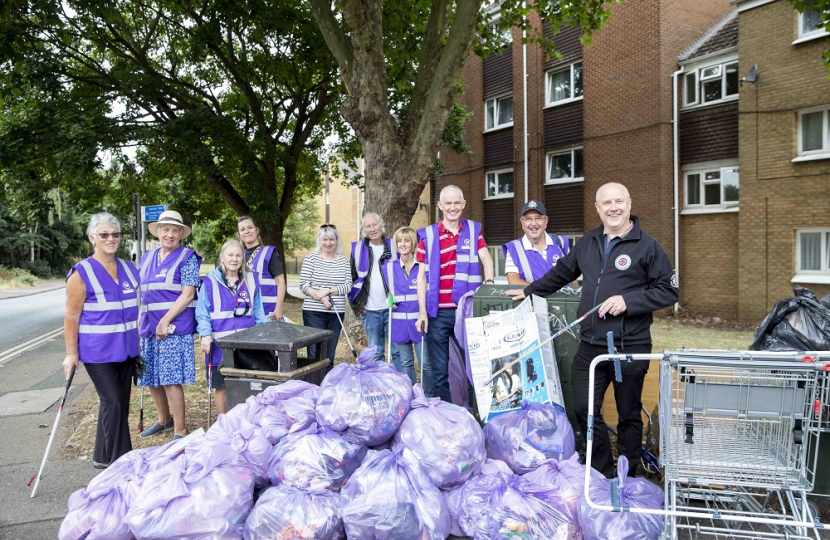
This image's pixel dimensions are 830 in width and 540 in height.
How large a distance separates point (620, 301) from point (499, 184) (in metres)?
19.4

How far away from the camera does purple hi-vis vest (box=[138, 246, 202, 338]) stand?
5309 millimetres

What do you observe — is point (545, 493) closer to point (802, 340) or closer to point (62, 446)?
point (802, 340)

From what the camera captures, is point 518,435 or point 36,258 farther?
point 36,258

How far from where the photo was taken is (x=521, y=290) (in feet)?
15.4

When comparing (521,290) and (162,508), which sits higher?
(521,290)

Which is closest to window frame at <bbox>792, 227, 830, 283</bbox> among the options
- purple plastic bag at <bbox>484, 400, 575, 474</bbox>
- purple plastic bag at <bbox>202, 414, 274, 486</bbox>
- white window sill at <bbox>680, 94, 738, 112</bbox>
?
white window sill at <bbox>680, 94, 738, 112</bbox>

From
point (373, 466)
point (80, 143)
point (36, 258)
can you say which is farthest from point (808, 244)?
point (36, 258)

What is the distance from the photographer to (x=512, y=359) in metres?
4.45

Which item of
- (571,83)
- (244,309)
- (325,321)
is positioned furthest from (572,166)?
(244,309)

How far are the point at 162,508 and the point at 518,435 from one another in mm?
2041

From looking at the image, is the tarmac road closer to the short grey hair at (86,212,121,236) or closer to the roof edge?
the short grey hair at (86,212,121,236)

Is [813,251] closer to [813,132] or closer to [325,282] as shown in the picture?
[813,132]

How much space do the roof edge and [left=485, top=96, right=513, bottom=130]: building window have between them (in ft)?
20.6

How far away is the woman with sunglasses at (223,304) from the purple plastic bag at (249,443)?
1352 mm
